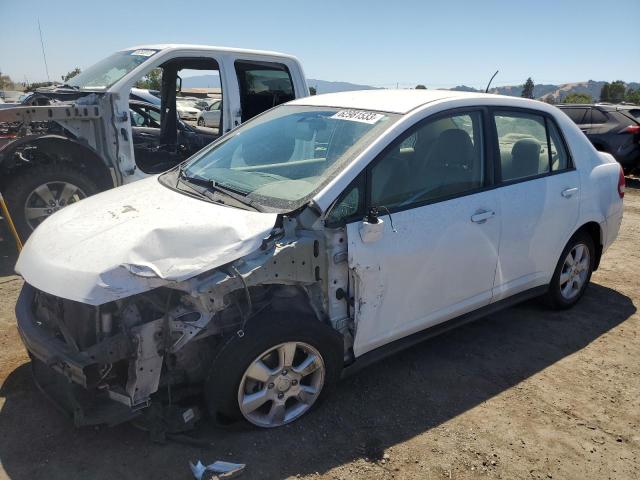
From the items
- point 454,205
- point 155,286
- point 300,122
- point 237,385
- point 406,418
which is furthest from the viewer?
point 300,122

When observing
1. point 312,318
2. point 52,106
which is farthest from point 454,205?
point 52,106

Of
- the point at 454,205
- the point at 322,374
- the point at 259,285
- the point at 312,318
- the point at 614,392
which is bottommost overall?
the point at 614,392

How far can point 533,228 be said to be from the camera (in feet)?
11.9

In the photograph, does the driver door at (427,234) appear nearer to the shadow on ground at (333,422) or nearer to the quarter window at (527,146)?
the quarter window at (527,146)

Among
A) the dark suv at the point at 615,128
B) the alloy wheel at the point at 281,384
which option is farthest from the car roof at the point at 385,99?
the dark suv at the point at 615,128

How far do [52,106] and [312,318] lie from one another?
13.5ft

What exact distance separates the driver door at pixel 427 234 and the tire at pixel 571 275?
0.99 m

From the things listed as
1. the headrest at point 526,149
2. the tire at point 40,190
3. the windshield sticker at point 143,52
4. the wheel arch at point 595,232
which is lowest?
the wheel arch at point 595,232

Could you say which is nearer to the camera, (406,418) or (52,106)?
(406,418)

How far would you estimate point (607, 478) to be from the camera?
2.59 metres

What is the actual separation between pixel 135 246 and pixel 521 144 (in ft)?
9.07

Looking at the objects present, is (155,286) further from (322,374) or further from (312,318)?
(322,374)

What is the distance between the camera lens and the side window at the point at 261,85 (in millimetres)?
6133

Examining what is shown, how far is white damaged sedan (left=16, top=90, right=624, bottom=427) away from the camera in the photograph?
8.01 ft
